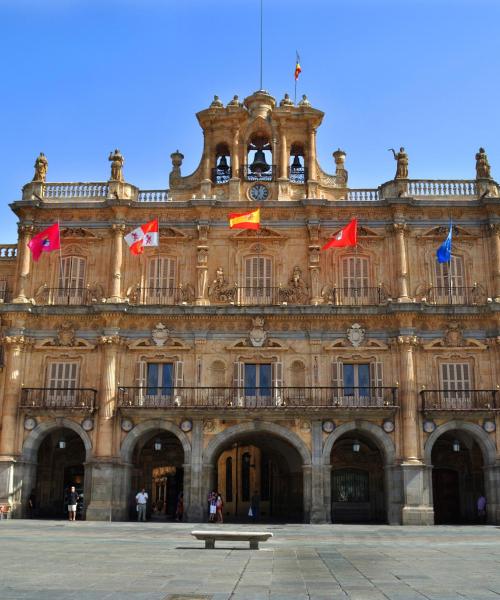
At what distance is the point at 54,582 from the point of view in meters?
12.8

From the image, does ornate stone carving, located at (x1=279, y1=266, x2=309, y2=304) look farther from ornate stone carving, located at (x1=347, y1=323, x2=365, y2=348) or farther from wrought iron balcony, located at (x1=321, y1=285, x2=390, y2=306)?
ornate stone carving, located at (x1=347, y1=323, x2=365, y2=348)

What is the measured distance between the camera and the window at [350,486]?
42000 mm

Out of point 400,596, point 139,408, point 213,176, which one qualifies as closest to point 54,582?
point 400,596

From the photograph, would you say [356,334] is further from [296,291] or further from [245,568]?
[245,568]

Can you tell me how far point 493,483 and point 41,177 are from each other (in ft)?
95.6

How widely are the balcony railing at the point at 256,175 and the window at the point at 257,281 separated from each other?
4.74m

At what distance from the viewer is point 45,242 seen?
38.8 meters

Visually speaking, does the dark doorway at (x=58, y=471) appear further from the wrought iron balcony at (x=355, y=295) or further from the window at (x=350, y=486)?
the wrought iron balcony at (x=355, y=295)

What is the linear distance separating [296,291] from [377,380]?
20.5 feet

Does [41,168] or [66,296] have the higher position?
[41,168]

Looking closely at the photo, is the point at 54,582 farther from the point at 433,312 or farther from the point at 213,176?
the point at 213,176

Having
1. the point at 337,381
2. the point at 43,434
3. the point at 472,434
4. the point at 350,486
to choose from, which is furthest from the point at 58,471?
the point at 472,434

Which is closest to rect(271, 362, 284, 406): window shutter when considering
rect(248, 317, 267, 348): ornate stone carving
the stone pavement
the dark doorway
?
rect(248, 317, 267, 348): ornate stone carving

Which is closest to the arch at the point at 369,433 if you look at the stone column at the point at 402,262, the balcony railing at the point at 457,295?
the stone column at the point at 402,262
